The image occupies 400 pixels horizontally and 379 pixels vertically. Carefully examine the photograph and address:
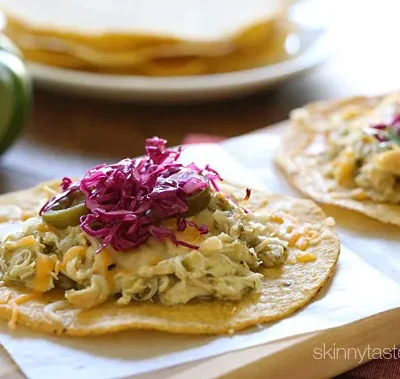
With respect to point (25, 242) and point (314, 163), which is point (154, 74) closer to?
point (314, 163)

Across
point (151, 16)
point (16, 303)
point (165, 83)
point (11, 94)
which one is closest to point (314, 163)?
point (165, 83)

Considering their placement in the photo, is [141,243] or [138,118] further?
[138,118]

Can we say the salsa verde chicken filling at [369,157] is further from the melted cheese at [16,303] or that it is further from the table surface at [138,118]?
the melted cheese at [16,303]

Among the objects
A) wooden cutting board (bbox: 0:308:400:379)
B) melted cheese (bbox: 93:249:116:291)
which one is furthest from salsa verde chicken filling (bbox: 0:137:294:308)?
wooden cutting board (bbox: 0:308:400:379)

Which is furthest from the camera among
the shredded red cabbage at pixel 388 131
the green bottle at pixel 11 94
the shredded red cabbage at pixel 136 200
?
the green bottle at pixel 11 94

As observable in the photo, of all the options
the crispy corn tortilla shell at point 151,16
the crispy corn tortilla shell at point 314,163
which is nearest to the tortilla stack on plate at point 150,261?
the crispy corn tortilla shell at point 314,163

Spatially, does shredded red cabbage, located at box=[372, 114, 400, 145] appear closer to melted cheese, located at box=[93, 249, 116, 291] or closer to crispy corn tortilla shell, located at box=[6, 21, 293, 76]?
crispy corn tortilla shell, located at box=[6, 21, 293, 76]

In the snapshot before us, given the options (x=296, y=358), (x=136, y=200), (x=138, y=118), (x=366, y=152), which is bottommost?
(x=138, y=118)

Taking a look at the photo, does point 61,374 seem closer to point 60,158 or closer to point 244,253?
point 244,253

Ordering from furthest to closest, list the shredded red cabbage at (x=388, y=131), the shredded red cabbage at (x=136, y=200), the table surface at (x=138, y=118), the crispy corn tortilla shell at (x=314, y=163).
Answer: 1. the table surface at (x=138, y=118)
2. the shredded red cabbage at (x=388, y=131)
3. the crispy corn tortilla shell at (x=314, y=163)
4. the shredded red cabbage at (x=136, y=200)
